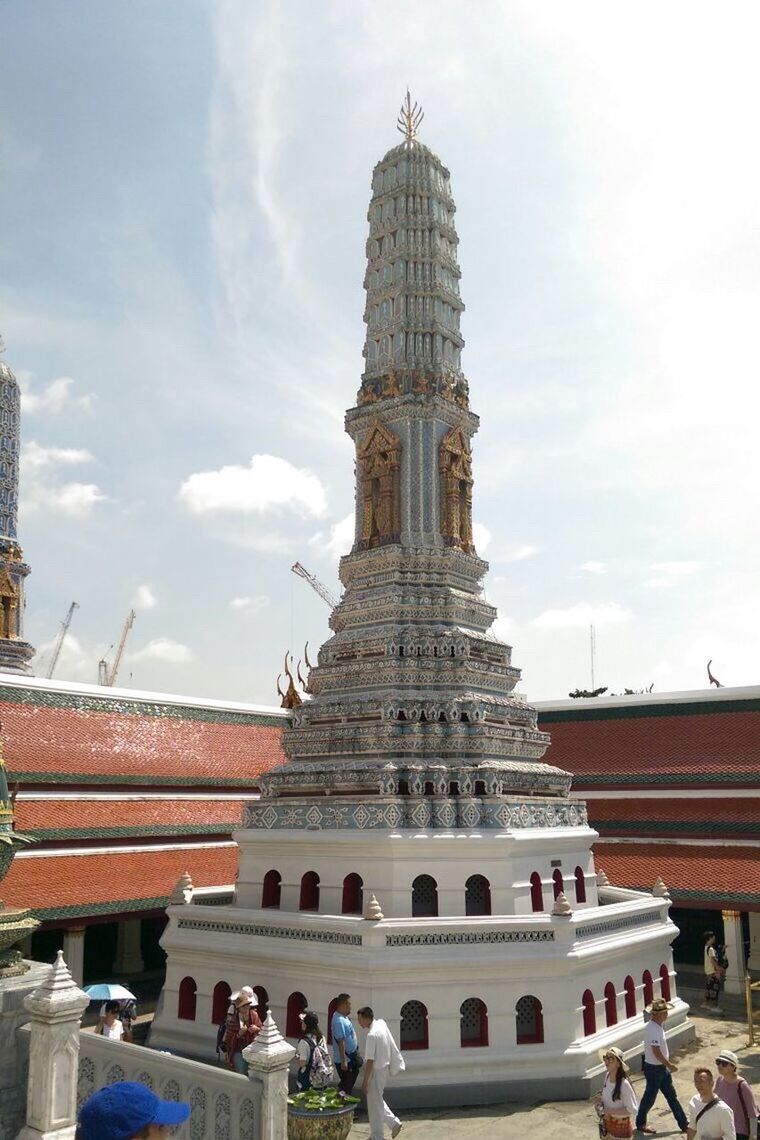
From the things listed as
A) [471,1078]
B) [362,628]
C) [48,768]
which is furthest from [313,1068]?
[48,768]

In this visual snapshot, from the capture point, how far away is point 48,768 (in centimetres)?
2316

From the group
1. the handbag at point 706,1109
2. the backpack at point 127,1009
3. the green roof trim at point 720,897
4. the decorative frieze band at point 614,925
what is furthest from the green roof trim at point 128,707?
the handbag at point 706,1109

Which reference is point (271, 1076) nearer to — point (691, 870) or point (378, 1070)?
point (378, 1070)

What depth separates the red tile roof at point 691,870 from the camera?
76.4 feet

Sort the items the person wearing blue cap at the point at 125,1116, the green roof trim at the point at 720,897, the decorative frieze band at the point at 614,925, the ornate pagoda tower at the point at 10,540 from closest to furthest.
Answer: the person wearing blue cap at the point at 125,1116, the decorative frieze band at the point at 614,925, the green roof trim at the point at 720,897, the ornate pagoda tower at the point at 10,540

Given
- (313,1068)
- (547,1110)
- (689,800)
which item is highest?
(689,800)

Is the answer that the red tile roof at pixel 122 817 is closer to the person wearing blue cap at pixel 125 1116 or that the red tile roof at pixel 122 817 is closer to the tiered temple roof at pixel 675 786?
the tiered temple roof at pixel 675 786

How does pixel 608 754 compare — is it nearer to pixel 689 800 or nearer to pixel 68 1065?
pixel 689 800

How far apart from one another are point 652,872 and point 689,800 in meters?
3.27

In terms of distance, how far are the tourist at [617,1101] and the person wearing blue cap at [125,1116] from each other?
7657 mm

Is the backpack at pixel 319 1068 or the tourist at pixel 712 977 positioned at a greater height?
the backpack at pixel 319 1068

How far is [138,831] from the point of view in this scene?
78.3 ft

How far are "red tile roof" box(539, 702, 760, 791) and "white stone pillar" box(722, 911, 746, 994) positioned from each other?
453cm

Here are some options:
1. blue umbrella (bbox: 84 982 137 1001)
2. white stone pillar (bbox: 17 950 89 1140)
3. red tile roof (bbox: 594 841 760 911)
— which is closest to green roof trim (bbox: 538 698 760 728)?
red tile roof (bbox: 594 841 760 911)
